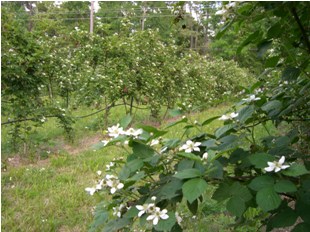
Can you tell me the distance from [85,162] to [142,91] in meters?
2.74

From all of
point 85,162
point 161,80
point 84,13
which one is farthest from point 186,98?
point 84,13

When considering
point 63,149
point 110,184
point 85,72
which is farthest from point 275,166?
point 85,72

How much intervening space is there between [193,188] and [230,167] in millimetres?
277

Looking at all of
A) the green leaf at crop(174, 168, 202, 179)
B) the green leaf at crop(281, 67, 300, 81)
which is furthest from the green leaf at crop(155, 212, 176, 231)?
the green leaf at crop(281, 67, 300, 81)

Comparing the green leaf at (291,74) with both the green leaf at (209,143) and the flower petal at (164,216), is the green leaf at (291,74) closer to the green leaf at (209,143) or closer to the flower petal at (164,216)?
the green leaf at (209,143)

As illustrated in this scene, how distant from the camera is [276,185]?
35.6 inches

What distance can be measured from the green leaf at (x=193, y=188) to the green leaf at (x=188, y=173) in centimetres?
1

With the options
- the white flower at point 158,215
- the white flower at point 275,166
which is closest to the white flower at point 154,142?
the white flower at point 158,215

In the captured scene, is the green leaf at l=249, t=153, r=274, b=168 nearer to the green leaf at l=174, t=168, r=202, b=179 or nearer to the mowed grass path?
the green leaf at l=174, t=168, r=202, b=179

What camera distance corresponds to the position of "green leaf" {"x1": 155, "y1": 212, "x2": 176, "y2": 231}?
35.4 inches

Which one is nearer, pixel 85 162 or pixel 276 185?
pixel 276 185

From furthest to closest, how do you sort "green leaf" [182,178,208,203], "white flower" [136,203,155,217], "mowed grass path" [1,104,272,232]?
"mowed grass path" [1,104,272,232]
"white flower" [136,203,155,217]
"green leaf" [182,178,208,203]

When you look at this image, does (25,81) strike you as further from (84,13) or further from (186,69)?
(84,13)

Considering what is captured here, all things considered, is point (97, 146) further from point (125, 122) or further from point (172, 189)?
point (172, 189)
